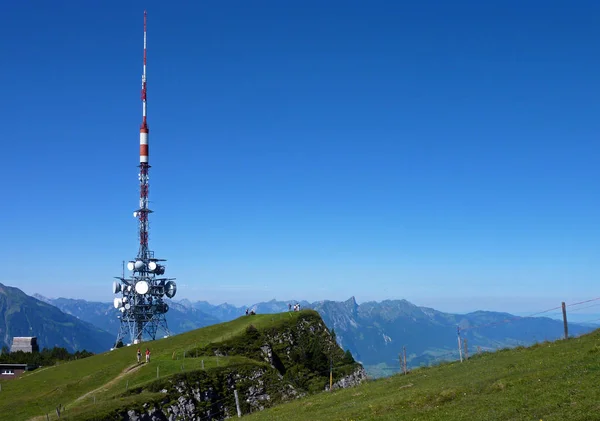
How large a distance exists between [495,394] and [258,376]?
165 ft

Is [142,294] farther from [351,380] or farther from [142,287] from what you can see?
[351,380]

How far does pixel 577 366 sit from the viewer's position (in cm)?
→ 3016

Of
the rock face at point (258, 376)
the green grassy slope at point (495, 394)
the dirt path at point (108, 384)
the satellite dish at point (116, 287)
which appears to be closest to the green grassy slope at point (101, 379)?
the dirt path at point (108, 384)

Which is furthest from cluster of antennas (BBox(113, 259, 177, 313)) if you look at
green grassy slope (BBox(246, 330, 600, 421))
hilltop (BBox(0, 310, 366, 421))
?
green grassy slope (BBox(246, 330, 600, 421))

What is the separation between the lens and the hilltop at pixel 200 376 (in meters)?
57.5

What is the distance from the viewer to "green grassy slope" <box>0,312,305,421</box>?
185 ft

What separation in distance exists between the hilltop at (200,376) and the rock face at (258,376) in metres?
0.13

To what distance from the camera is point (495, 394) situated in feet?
93.7

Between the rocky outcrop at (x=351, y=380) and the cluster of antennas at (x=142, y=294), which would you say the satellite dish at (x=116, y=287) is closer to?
the cluster of antennas at (x=142, y=294)

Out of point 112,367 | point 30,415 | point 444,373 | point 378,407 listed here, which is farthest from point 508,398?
point 112,367

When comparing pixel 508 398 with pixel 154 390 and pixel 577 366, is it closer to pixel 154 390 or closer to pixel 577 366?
pixel 577 366

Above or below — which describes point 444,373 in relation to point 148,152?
below

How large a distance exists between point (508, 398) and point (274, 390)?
5043 centimetres

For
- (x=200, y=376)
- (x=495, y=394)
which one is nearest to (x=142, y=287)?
(x=200, y=376)
